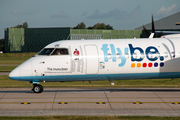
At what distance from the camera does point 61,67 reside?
18.1 meters

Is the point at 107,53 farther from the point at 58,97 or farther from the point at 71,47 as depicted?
the point at 58,97

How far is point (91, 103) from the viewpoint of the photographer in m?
15.6

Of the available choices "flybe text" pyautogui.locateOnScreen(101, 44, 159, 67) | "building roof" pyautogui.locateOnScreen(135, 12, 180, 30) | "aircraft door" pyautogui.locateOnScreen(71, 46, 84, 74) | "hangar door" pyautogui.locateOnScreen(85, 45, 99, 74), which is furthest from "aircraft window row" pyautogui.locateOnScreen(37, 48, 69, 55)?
"building roof" pyautogui.locateOnScreen(135, 12, 180, 30)

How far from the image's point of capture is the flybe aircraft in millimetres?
18031

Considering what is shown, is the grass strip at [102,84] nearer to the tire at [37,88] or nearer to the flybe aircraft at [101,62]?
the flybe aircraft at [101,62]

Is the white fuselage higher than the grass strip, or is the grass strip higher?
the white fuselage

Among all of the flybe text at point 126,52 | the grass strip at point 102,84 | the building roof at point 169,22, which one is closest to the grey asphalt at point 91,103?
the flybe text at point 126,52

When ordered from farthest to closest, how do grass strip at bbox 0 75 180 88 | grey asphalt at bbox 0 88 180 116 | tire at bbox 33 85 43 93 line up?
1. grass strip at bbox 0 75 180 88
2. tire at bbox 33 85 43 93
3. grey asphalt at bbox 0 88 180 116

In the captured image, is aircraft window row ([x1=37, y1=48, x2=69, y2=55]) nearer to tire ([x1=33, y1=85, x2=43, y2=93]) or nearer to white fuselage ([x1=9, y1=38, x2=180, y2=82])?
white fuselage ([x1=9, y1=38, x2=180, y2=82])

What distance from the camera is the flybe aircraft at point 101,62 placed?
710 inches

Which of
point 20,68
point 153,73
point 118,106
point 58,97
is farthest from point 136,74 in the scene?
point 20,68

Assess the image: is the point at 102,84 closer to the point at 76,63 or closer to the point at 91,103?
the point at 76,63

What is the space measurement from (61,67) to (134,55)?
17.8ft

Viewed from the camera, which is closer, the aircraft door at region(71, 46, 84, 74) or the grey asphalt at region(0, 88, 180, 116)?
the grey asphalt at region(0, 88, 180, 116)
